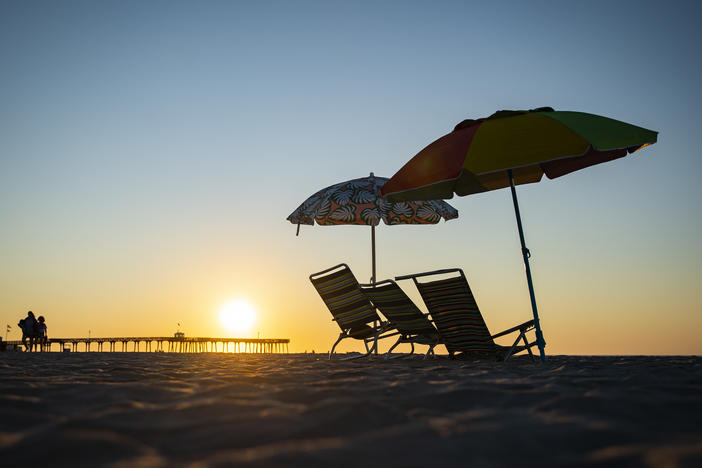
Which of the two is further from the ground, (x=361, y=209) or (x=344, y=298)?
(x=361, y=209)

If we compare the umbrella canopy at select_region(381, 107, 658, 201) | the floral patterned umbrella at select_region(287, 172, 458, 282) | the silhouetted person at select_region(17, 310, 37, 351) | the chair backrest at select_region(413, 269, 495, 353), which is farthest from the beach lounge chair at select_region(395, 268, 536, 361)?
the silhouetted person at select_region(17, 310, 37, 351)

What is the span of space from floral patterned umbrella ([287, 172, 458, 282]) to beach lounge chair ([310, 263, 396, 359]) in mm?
1323

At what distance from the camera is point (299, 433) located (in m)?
1.52

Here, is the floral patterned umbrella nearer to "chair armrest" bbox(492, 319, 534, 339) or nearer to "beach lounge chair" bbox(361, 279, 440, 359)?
"beach lounge chair" bbox(361, 279, 440, 359)

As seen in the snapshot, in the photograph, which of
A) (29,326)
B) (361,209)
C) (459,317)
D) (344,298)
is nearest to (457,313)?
(459,317)

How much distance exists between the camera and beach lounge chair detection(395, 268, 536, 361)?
190 inches

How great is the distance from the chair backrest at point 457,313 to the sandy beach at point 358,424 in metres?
2.43

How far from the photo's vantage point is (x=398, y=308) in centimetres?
557

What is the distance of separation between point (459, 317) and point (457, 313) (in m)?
0.05

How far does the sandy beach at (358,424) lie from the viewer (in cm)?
127

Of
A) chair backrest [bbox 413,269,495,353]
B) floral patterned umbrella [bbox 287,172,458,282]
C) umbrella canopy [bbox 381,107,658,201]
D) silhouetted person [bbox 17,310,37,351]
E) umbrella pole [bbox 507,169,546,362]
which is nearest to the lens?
umbrella canopy [bbox 381,107,658,201]

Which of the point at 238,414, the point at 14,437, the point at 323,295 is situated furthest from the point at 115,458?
the point at 323,295

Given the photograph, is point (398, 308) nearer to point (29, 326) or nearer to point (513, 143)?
point (513, 143)

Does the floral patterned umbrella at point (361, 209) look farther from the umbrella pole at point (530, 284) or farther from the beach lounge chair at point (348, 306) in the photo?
the umbrella pole at point (530, 284)
